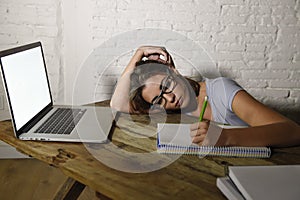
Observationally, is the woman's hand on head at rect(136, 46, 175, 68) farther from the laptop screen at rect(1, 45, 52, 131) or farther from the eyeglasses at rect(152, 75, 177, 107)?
the laptop screen at rect(1, 45, 52, 131)

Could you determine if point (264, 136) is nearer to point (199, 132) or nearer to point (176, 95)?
point (199, 132)

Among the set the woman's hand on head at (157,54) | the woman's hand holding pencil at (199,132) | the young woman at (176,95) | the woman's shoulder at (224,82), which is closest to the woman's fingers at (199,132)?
the woman's hand holding pencil at (199,132)

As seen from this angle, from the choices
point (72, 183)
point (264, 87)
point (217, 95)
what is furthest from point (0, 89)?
point (264, 87)

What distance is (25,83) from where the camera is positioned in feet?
4.79

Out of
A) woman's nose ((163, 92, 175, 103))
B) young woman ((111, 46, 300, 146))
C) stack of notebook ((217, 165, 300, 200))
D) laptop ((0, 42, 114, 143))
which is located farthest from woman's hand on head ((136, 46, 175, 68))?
stack of notebook ((217, 165, 300, 200))

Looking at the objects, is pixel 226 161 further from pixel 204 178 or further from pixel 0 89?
pixel 0 89

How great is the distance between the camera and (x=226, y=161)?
1.14 metres

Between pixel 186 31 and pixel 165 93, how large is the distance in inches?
30.9

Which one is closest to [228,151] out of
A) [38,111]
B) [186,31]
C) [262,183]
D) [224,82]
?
[262,183]

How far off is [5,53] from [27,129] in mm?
270

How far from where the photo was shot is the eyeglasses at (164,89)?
1.66 metres

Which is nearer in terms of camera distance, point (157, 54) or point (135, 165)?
point (135, 165)

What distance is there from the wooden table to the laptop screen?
0.09 m

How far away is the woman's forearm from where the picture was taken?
47.1 inches
